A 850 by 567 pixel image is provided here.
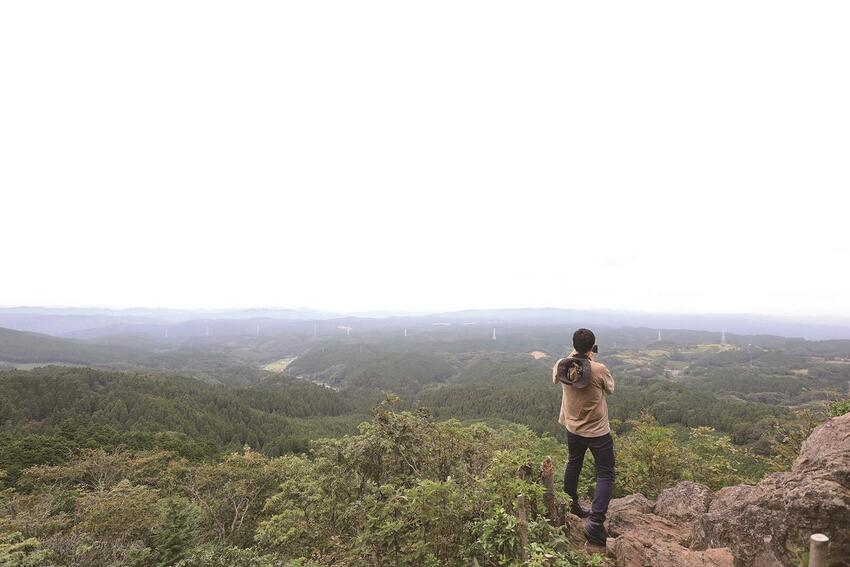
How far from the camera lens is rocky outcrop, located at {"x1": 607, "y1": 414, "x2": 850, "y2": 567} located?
410cm

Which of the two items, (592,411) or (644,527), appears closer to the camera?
(592,411)

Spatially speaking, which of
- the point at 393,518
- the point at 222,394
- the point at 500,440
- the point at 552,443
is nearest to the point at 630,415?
the point at 552,443

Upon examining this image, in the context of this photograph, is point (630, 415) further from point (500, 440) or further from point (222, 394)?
point (222, 394)

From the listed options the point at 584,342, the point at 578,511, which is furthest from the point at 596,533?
the point at 584,342

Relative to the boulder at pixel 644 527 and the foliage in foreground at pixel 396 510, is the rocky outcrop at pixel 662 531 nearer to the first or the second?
the boulder at pixel 644 527

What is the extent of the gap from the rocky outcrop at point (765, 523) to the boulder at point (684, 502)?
1.8 inches

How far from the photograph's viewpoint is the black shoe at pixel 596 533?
5500 mm

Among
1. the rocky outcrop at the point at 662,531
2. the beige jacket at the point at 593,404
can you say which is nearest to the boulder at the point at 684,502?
the rocky outcrop at the point at 662,531

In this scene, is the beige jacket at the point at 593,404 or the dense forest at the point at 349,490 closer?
the dense forest at the point at 349,490

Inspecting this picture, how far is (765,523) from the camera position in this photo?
4609 mm

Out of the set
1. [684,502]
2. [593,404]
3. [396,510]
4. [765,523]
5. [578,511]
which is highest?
[593,404]

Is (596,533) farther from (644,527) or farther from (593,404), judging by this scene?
(593,404)

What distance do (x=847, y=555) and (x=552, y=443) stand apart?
16201 mm

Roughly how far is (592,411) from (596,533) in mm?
2007
